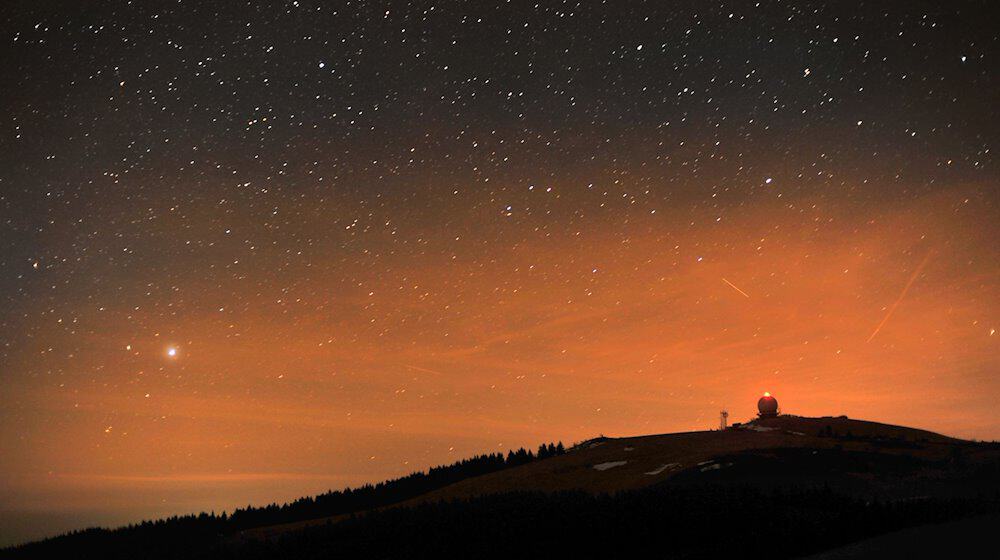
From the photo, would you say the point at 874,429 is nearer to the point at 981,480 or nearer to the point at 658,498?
the point at 981,480

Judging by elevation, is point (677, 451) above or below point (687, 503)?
above

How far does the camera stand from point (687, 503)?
70.8 feet

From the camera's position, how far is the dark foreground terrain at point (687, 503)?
17.8 m

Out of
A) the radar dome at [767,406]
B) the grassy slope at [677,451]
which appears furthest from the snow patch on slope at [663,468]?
the radar dome at [767,406]

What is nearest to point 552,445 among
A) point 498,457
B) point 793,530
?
point 498,457

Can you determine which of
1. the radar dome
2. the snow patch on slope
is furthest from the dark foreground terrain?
the radar dome

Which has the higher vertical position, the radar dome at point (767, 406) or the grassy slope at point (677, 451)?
the radar dome at point (767, 406)

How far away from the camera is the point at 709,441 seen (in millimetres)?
37812

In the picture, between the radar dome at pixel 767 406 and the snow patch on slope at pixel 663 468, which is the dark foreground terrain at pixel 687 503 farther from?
the radar dome at pixel 767 406

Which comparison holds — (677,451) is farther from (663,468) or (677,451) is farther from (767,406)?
(767,406)

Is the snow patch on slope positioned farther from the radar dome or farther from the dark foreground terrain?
the radar dome

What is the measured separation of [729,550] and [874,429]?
2522cm

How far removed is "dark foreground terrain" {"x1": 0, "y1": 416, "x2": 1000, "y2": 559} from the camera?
1777 cm

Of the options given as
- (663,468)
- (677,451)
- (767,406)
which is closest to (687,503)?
(663,468)
